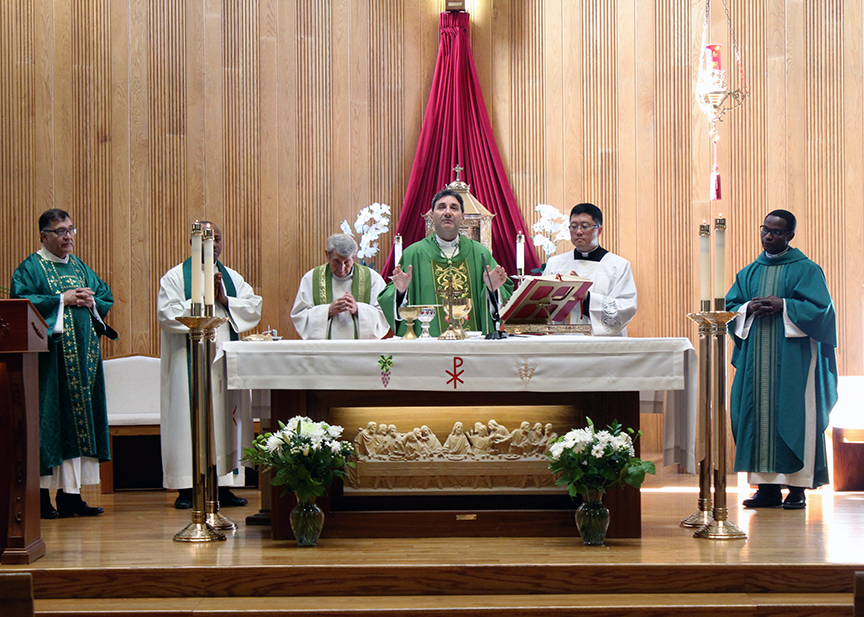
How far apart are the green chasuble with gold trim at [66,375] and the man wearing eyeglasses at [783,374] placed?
3.89 meters

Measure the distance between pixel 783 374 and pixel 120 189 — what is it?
191 inches

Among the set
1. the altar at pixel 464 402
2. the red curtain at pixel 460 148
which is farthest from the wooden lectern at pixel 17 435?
the red curtain at pixel 460 148

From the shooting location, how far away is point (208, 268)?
4.43 meters

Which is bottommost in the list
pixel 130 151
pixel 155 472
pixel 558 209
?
pixel 155 472

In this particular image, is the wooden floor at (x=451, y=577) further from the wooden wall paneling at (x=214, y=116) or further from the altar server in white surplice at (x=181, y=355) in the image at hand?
the wooden wall paneling at (x=214, y=116)

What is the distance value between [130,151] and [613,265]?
12.3 feet

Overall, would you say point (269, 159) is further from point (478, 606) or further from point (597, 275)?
point (478, 606)

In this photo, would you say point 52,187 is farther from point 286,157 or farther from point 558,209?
point 558,209

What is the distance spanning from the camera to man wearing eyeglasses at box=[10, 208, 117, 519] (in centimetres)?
536

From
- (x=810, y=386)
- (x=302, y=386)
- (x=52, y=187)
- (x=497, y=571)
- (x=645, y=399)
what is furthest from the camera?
(x=52, y=187)

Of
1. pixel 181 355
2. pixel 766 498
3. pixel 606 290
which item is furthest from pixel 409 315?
pixel 766 498

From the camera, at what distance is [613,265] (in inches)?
230

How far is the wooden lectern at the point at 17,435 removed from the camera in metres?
4.00

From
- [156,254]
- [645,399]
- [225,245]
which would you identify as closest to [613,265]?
[645,399]
